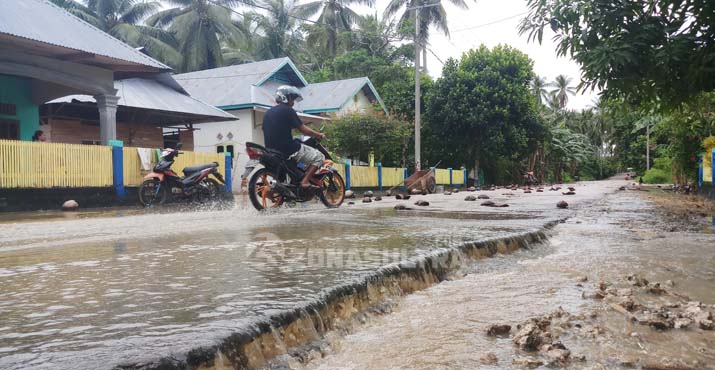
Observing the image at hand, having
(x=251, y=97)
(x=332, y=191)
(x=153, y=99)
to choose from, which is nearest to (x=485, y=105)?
(x=251, y=97)

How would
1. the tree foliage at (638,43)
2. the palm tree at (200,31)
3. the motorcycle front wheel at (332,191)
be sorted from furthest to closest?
the palm tree at (200,31) → the motorcycle front wheel at (332,191) → the tree foliage at (638,43)

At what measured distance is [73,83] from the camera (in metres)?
11.8

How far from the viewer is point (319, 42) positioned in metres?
36.8

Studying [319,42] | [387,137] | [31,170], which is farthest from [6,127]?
[319,42]

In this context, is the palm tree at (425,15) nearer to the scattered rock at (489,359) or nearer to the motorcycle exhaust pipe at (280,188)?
the motorcycle exhaust pipe at (280,188)

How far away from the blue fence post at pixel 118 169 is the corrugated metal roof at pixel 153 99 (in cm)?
468

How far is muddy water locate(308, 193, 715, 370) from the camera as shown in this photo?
1.55 m

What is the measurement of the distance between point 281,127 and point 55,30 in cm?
746

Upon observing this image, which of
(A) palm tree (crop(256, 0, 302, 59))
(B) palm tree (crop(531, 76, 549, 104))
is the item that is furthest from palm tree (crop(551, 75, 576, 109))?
(A) palm tree (crop(256, 0, 302, 59))

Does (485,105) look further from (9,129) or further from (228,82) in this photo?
(9,129)

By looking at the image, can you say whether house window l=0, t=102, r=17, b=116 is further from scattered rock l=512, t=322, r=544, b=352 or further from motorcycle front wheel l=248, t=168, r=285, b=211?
scattered rock l=512, t=322, r=544, b=352

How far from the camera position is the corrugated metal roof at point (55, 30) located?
10086 millimetres

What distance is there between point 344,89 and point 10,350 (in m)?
25.2

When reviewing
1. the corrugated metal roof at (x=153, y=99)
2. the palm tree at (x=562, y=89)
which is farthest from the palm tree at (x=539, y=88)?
the corrugated metal roof at (x=153, y=99)
